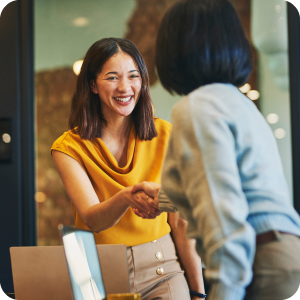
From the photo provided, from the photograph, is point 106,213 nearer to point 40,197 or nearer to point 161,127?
point 161,127

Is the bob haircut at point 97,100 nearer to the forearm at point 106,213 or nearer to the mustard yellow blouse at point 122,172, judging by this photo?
the mustard yellow blouse at point 122,172

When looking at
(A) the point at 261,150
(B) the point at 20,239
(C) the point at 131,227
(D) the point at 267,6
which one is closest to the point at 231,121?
(A) the point at 261,150

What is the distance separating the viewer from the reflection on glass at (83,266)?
0.58 m

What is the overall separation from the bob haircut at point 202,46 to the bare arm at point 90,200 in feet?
1.35

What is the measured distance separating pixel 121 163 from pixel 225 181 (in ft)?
2.64

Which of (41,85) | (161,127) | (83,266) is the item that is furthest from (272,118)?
(83,266)

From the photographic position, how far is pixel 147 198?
Answer: 94 cm

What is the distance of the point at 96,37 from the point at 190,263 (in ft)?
5.47

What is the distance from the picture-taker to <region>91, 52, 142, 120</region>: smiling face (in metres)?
1.27

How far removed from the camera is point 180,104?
0.62 metres

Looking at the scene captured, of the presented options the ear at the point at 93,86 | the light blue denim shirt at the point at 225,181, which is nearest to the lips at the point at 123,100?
the ear at the point at 93,86

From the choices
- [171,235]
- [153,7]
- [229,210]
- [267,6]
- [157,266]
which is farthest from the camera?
[153,7]

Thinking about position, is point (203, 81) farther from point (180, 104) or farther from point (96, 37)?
point (96, 37)

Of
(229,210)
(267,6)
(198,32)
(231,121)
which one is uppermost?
(267,6)
